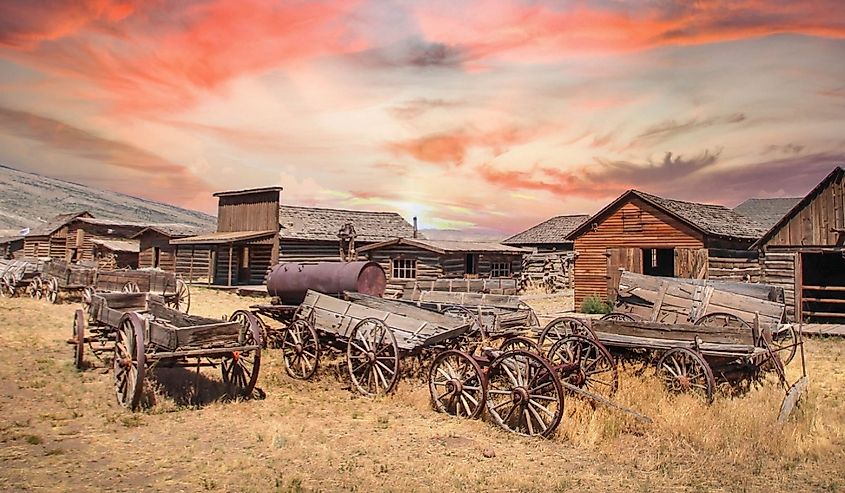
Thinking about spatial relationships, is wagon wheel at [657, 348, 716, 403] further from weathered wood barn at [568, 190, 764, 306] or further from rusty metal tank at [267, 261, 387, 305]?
weathered wood barn at [568, 190, 764, 306]

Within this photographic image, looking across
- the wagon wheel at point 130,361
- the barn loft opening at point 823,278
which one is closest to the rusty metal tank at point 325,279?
the wagon wheel at point 130,361

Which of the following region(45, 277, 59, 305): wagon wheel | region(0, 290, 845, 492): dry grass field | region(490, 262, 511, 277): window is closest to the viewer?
region(0, 290, 845, 492): dry grass field

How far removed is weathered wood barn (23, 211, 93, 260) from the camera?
131 feet

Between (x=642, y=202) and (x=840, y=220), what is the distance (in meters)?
6.89

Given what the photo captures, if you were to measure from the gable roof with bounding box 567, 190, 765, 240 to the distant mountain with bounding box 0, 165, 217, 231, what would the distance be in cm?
8657

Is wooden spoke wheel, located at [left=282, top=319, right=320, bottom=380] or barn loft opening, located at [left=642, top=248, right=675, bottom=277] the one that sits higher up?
barn loft opening, located at [left=642, top=248, right=675, bottom=277]

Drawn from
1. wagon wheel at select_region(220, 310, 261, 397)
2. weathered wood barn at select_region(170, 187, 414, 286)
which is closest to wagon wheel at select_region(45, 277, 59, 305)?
weathered wood barn at select_region(170, 187, 414, 286)

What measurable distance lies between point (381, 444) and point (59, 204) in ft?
423

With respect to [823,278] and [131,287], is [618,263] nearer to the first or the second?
[823,278]

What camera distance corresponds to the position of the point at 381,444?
6.95 meters

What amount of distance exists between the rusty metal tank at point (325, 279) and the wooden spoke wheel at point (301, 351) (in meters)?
2.26

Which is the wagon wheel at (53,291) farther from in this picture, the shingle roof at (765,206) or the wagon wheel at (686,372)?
the shingle roof at (765,206)

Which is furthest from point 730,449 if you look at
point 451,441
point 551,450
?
point 451,441

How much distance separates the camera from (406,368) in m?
10.6
